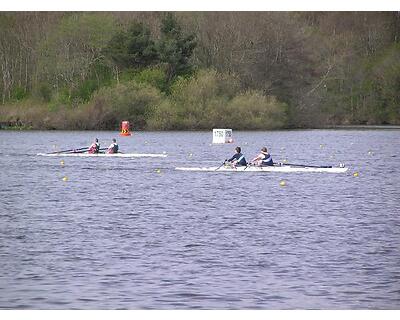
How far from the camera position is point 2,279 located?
53.2 ft

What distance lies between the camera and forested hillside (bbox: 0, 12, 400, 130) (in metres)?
73.6

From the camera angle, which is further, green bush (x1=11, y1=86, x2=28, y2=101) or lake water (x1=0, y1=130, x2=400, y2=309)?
green bush (x1=11, y1=86, x2=28, y2=101)

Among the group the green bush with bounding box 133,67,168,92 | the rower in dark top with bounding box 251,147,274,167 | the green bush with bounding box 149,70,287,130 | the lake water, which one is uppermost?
the green bush with bounding box 133,67,168,92

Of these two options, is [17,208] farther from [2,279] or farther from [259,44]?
[259,44]

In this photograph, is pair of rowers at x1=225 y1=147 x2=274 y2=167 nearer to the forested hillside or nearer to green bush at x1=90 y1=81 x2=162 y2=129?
the forested hillside

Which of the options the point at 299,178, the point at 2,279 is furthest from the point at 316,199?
the point at 2,279

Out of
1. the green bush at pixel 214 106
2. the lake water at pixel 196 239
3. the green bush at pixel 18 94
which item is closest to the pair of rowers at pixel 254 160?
the lake water at pixel 196 239

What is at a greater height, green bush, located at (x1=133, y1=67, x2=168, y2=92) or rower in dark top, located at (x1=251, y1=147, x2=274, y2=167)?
green bush, located at (x1=133, y1=67, x2=168, y2=92)

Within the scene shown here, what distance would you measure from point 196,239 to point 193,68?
192 feet

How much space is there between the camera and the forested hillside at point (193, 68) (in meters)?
73.6

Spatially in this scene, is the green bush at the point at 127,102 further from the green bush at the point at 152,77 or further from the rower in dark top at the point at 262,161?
the rower in dark top at the point at 262,161

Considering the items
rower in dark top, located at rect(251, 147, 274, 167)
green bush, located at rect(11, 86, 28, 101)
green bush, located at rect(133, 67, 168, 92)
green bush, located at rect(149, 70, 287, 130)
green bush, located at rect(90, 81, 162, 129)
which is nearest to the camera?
rower in dark top, located at rect(251, 147, 274, 167)

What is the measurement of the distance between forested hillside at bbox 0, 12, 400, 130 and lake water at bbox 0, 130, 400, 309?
34508 mm

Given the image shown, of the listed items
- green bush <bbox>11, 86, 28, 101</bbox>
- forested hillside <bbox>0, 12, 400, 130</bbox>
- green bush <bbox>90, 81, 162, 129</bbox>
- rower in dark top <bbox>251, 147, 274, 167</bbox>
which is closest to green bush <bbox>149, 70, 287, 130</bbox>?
forested hillside <bbox>0, 12, 400, 130</bbox>
